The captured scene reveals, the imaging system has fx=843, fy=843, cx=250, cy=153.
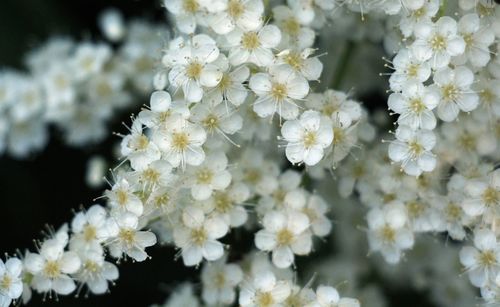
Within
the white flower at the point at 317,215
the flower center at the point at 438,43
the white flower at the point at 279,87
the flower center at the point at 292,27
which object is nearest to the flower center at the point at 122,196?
the white flower at the point at 279,87

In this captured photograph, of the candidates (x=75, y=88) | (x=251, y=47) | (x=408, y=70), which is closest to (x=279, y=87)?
(x=251, y=47)

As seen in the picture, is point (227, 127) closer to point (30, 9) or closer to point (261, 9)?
point (261, 9)

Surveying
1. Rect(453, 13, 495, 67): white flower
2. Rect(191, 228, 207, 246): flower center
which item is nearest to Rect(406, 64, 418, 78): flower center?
Rect(453, 13, 495, 67): white flower

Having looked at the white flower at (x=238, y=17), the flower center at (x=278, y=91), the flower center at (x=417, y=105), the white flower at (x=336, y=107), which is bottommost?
the white flower at (x=336, y=107)

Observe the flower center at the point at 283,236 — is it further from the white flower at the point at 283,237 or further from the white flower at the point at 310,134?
the white flower at the point at 310,134

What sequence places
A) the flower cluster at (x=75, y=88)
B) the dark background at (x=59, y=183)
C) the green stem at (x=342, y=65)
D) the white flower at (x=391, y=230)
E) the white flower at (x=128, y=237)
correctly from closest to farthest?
the white flower at (x=128, y=237) → the white flower at (x=391, y=230) → the green stem at (x=342, y=65) → the dark background at (x=59, y=183) → the flower cluster at (x=75, y=88)

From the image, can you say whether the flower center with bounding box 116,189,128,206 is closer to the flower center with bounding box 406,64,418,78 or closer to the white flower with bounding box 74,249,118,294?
the white flower with bounding box 74,249,118,294
